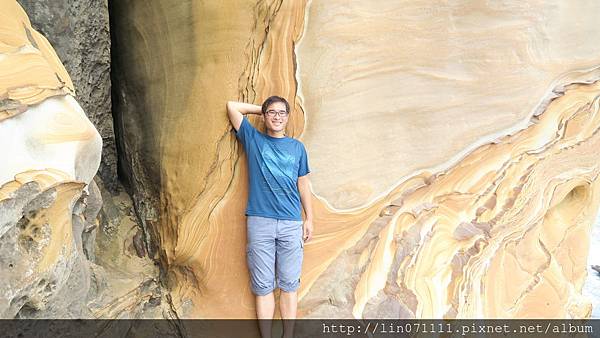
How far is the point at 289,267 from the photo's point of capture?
220 centimetres

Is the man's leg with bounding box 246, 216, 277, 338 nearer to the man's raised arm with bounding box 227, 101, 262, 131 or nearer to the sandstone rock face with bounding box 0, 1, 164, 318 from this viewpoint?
the man's raised arm with bounding box 227, 101, 262, 131

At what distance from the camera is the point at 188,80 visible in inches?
87.4

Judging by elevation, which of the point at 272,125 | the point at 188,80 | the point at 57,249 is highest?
the point at 188,80

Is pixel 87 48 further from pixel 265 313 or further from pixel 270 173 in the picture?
pixel 265 313

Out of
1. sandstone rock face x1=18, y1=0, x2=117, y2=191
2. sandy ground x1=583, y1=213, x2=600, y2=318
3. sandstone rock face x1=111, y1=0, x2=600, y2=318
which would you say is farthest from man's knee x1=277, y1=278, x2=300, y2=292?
sandy ground x1=583, y1=213, x2=600, y2=318

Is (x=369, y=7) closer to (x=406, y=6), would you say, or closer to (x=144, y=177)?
(x=406, y=6)

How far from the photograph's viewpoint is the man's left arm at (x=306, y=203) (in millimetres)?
2260

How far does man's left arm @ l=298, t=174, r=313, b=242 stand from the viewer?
2.26 metres

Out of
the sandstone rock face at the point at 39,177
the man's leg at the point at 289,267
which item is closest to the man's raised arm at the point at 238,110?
the man's leg at the point at 289,267

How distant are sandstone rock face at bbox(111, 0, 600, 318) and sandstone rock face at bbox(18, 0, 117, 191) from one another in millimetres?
76

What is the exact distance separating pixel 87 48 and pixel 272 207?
1.02 meters

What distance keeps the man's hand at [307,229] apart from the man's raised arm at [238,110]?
0.48 metres

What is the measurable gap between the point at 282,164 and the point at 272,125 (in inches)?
6.3

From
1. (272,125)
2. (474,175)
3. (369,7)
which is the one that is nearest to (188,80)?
(272,125)
